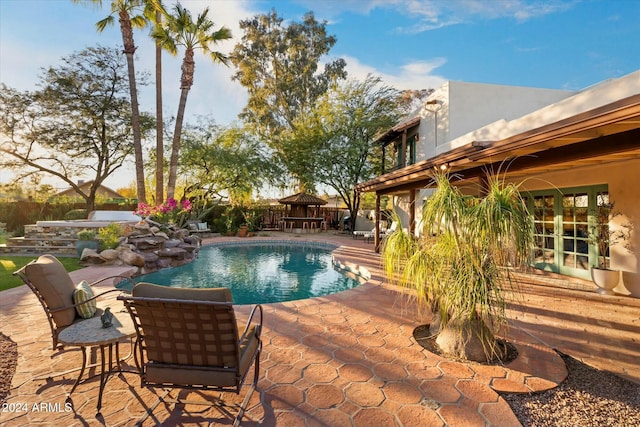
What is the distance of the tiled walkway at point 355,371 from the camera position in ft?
7.70

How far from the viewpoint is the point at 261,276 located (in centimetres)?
846

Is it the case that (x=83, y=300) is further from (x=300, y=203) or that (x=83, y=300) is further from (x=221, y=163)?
(x=300, y=203)

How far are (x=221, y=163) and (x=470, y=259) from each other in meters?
17.0

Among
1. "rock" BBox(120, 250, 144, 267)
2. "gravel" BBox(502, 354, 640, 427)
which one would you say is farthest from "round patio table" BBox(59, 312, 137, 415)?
"rock" BBox(120, 250, 144, 267)

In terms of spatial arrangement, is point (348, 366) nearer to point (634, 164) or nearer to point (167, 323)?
point (167, 323)

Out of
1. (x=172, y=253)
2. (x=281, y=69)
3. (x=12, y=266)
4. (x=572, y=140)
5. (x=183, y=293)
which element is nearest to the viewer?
(x=183, y=293)

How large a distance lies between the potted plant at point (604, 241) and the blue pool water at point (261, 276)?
5002mm

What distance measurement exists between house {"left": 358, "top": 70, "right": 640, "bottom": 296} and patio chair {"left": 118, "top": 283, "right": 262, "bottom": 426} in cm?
264

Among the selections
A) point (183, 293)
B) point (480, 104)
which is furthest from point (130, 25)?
point (183, 293)

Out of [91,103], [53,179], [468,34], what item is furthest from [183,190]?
[468,34]

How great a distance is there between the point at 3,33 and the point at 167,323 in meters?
11.5

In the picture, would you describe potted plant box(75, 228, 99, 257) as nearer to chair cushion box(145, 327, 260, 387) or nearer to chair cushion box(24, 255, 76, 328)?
chair cushion box(24, 255, 76, 328)

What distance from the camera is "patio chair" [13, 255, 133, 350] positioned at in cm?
266

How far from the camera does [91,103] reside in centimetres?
1645
